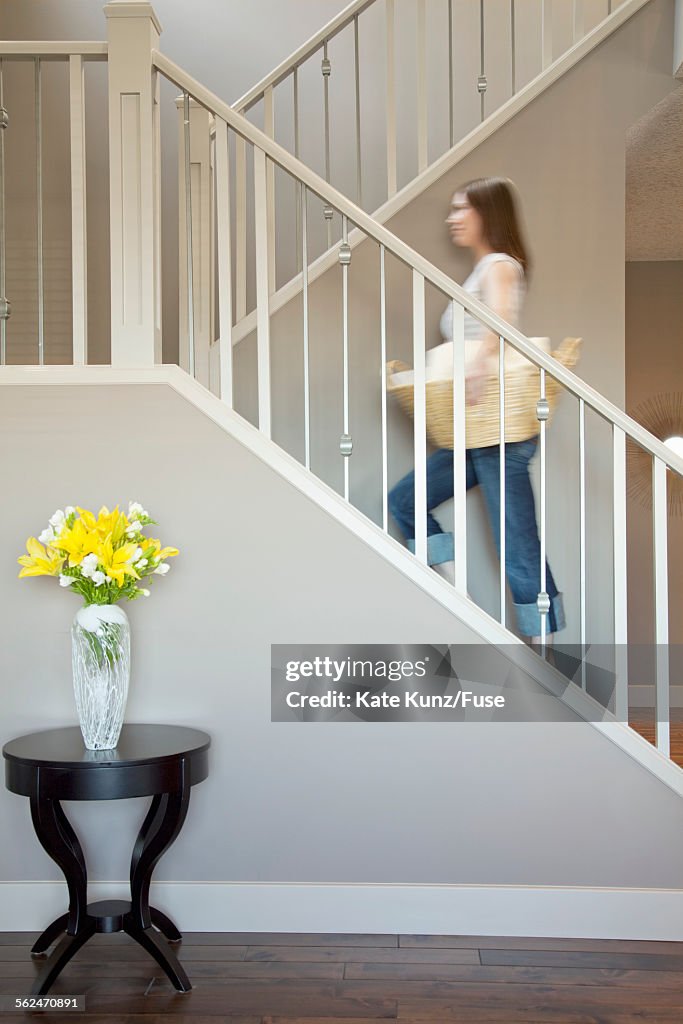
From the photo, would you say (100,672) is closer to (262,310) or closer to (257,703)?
(257,703)

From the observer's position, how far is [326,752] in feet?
8.56

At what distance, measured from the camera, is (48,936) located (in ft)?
8.04

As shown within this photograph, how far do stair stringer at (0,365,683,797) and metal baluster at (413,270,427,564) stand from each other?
0.07 metres

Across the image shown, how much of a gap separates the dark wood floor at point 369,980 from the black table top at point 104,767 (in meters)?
0.45

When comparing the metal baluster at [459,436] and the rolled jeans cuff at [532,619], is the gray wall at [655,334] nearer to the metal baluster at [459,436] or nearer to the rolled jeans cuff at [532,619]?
the rolled jeans cuff at [532,619]

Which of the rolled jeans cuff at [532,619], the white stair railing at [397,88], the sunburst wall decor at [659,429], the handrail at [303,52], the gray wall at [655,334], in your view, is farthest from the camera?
the gray wall at [655,334]

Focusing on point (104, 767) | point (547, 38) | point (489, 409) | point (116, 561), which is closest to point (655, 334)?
point (547, 38)

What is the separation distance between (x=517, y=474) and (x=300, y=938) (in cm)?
140

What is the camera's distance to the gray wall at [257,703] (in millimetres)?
2568

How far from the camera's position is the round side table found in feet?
7.20

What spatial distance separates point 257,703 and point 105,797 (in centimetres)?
54

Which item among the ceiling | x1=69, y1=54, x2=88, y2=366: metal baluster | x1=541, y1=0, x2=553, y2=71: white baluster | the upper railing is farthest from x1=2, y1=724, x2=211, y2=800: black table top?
the ceiling

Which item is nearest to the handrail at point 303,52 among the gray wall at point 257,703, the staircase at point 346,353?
the staircase at point 346,353

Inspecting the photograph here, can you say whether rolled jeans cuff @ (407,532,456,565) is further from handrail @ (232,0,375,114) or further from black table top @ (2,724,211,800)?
handrail @ (232,0,375,114)
